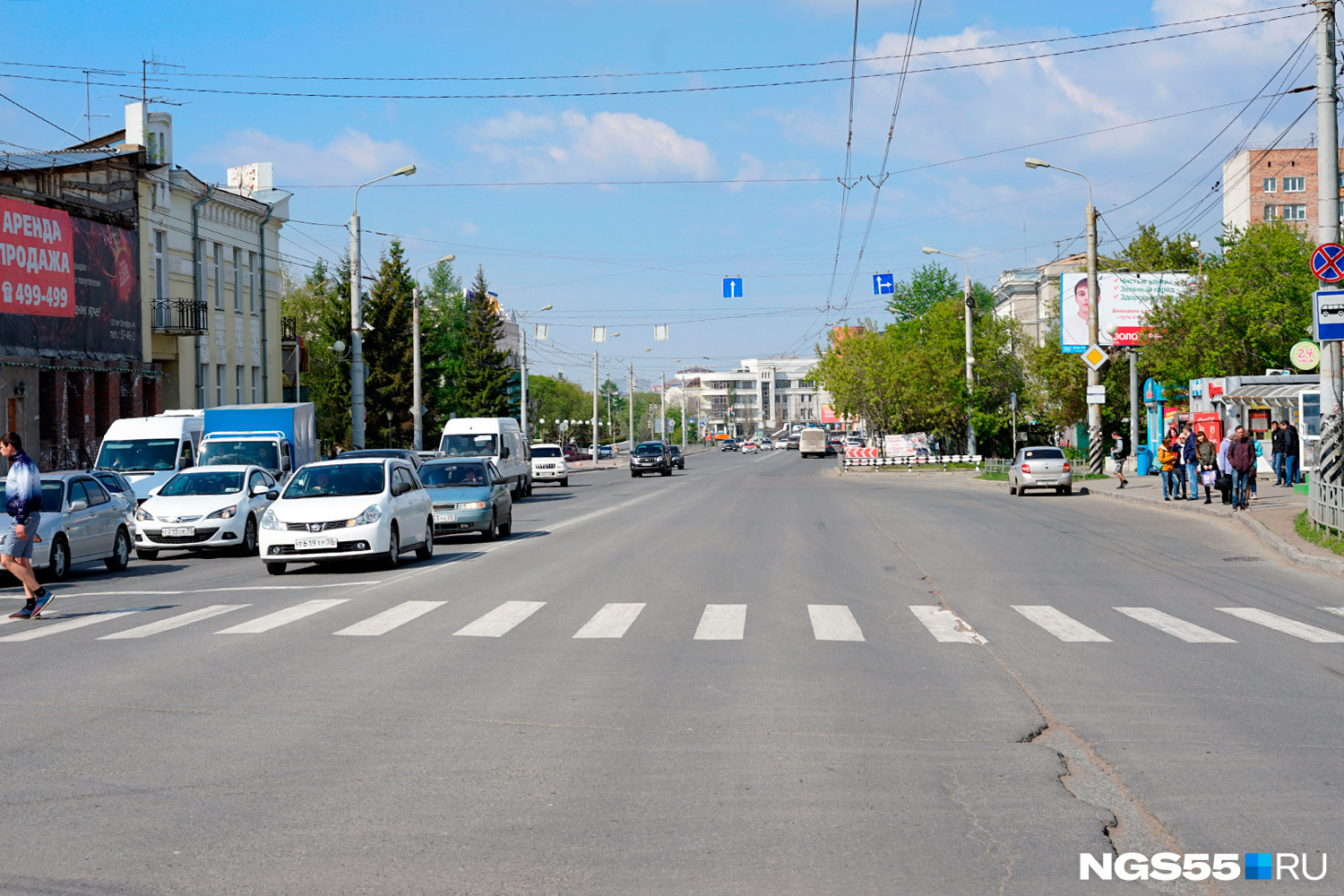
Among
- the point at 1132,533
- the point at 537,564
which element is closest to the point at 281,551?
the point at 537,564

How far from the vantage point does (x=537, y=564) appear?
62.3 ft

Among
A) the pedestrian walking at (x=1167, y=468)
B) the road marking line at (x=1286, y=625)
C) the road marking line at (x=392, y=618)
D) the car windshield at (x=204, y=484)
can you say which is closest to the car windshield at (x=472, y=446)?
the car windshield at (x=204, y=484)

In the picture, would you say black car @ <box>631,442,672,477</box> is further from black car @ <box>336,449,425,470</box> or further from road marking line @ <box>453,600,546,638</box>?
road marking line @ <box>453,600,546,638</box>

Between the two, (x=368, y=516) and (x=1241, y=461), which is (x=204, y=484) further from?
(x=1241, y=461)

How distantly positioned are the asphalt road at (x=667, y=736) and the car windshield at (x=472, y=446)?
2534 cm

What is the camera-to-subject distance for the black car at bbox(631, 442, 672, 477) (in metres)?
66.8

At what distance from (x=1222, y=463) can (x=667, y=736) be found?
25.4 meters

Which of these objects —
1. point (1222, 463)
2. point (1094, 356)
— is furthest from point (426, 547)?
point (1094, 356)

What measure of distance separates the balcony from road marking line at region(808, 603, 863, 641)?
37.4 m

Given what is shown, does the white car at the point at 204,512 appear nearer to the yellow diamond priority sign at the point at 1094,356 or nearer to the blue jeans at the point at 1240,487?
the blue jeans at the point at 1240,487

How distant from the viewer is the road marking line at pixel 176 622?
12.3 m

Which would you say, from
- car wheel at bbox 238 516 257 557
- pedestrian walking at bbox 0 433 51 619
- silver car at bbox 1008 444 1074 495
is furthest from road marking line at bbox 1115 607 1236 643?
silver car at bbox 1008 444 1074 495

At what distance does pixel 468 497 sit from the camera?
24.3m

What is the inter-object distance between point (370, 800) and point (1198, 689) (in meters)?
5.70
